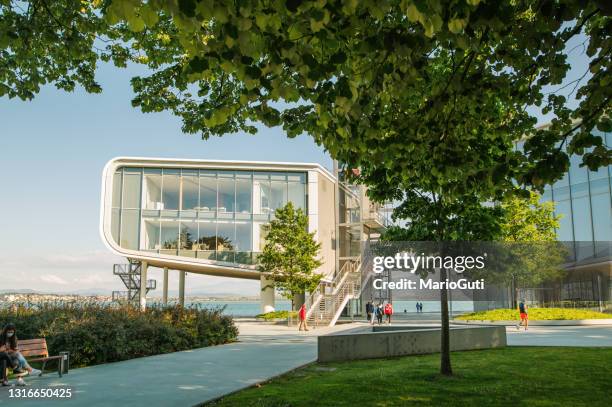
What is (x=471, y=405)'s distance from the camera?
8320mm

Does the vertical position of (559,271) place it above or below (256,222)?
below

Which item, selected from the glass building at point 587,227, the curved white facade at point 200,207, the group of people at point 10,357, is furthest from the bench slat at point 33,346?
the glass building at point 587,227

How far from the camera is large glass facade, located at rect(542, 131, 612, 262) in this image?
45031 mm

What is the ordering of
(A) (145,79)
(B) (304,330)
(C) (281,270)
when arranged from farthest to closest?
(C) (281,270)
(B) (304,330)
(A) (145,79)

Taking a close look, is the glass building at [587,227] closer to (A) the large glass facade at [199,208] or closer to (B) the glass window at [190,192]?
(A) the large glass facade at [199,208]

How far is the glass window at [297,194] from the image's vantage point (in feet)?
137

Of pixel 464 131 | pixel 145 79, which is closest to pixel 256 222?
pixel 145 79

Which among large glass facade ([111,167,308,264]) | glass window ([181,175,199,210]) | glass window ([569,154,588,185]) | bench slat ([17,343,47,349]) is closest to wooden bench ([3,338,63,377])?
bench slat ([17,343,47,349])

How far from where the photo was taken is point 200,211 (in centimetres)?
4041

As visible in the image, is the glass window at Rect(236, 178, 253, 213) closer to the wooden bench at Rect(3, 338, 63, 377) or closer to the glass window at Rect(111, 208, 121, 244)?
the glass window at Rect(111, 208, 121, 244)

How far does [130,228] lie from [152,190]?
3.24 meters

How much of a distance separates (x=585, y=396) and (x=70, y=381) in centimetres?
926

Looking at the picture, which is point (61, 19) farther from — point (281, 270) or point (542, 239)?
point (542, 239)

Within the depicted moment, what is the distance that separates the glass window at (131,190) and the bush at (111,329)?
21178 millimetres
